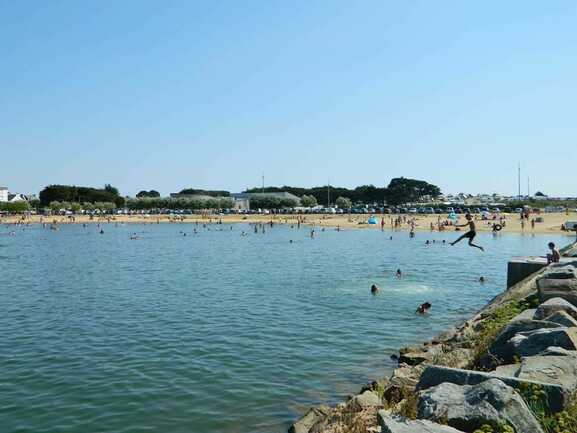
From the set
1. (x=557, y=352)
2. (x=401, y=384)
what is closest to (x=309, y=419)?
(x=401, y=384)

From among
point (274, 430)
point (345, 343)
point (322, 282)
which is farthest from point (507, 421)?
point (322, 282)

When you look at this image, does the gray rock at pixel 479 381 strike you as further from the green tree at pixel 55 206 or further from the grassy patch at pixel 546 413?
the green tree at pixel 55 206

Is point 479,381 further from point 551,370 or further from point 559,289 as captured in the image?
point 559,289

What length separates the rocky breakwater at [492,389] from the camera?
5.97 m

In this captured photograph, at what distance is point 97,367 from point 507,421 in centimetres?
1135

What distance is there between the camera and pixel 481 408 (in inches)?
238

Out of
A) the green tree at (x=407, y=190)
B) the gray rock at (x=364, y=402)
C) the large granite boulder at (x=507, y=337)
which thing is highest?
the green tree at (x=407, y=190)

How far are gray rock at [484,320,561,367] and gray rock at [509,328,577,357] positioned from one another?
52 cm

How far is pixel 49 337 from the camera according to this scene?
17.8m

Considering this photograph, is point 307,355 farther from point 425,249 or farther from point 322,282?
point 425,249

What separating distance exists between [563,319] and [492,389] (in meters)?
4.69

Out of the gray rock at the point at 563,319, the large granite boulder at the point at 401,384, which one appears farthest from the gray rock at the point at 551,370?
the large granite boulder at the point at 401,384

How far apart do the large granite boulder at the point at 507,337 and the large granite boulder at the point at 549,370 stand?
1.66 meters

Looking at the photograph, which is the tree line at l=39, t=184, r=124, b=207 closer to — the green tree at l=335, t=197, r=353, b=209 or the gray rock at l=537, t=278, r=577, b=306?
the green tree at l=335, t=197, r=353, b=209
